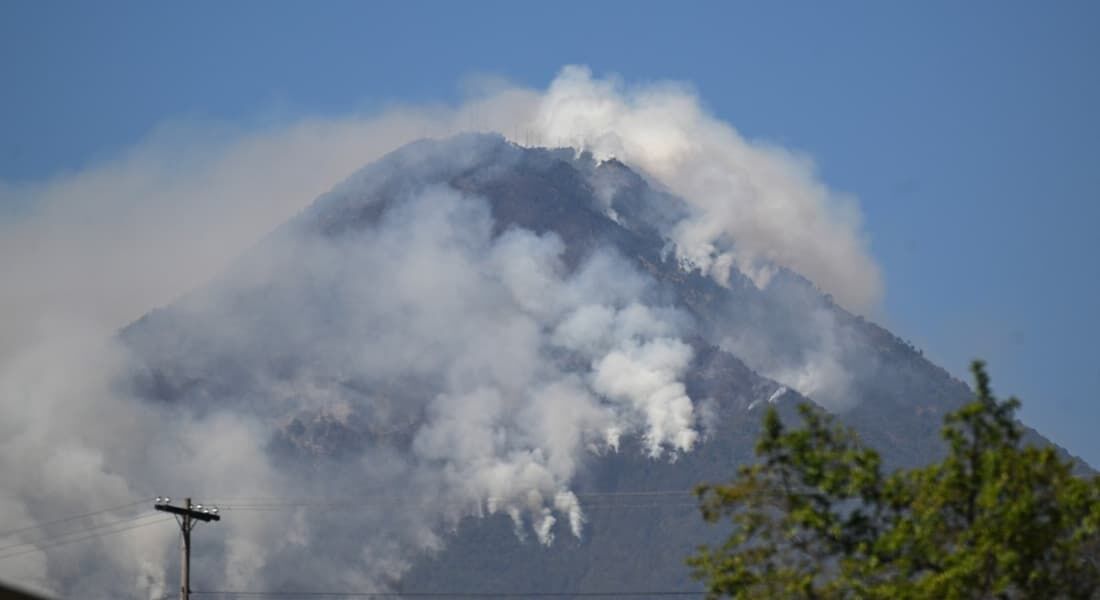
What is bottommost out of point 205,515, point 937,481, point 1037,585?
point 1037,585

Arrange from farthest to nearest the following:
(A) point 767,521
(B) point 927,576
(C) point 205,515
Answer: (C) point 205,515 → (A) point 767,521 → (B) point 927,576

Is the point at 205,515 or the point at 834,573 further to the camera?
the point at 205,515

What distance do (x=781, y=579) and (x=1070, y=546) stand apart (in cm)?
744

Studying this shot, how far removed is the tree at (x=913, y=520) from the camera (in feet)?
159

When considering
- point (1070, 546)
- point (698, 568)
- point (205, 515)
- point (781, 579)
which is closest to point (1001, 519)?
point (1070, 546)

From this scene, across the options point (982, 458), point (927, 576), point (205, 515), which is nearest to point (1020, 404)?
point (982, 458)

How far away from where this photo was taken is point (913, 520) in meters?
50.5

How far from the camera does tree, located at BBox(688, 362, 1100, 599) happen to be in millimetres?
48500

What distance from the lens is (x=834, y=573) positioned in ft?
167

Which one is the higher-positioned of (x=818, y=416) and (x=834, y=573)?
(x=818, y=416)

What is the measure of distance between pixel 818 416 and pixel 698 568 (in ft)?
18.6

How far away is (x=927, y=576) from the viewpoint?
48500mm

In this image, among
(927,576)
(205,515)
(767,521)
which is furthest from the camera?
(205,515)

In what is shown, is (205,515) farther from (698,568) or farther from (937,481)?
(937,481)
